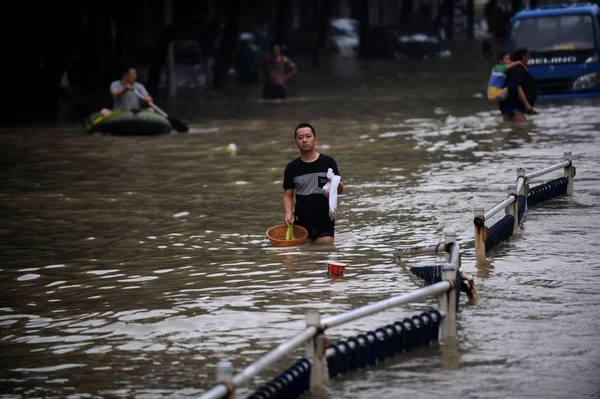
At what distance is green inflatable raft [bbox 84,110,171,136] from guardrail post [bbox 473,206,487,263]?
14748 mm

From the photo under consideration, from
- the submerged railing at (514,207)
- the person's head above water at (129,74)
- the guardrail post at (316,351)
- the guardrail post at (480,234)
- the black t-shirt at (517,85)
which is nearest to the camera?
the guardrail post at (316,351)

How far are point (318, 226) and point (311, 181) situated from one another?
1.60 ft

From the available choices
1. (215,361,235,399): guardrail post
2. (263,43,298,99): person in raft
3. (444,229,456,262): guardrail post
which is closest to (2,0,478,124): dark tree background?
(263,43,298,99): person in raft

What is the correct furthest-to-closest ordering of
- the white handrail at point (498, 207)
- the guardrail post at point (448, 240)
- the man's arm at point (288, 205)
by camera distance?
the man's arm at point (288, 205) → the white handrail at point (498, 207) → the guardrail post at point (448, 240)

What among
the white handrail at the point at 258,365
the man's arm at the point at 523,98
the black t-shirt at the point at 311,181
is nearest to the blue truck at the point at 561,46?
the man's arm at the point at 523,98

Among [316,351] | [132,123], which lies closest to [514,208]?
[316,351]

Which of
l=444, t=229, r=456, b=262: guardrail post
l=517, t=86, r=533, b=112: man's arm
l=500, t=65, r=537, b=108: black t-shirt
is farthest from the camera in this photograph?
l=517, t=86, r=533, b=112: man's arm

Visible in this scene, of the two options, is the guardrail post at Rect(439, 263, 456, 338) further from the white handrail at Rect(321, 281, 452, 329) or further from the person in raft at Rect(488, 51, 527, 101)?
the person in raft at Rect(488, 51, 527, 101)

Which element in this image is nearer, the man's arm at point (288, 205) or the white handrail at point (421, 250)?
the white handrail at point (421, 250)

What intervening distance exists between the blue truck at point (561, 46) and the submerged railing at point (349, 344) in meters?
21.0

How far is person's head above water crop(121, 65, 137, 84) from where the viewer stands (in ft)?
76.9

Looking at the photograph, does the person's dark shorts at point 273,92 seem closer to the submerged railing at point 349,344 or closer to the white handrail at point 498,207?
the white handrail at point 498,207

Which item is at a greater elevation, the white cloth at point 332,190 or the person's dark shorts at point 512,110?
the person's dark shorts at point 512,110

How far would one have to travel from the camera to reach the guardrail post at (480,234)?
1047cm
